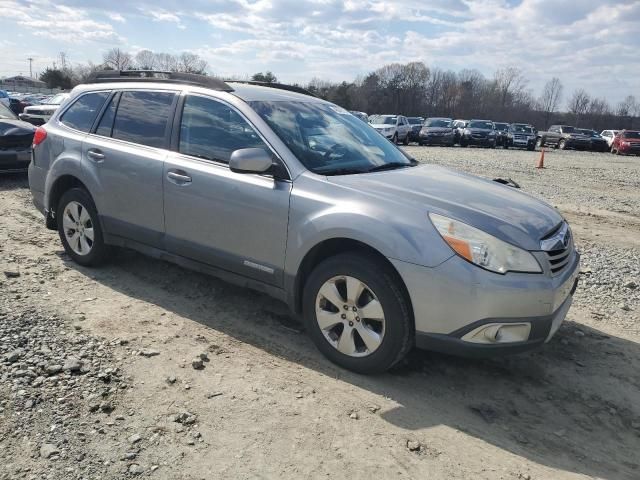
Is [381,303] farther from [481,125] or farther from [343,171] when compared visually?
[481,125]

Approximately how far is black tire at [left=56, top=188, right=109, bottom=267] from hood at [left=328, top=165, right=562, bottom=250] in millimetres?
2611

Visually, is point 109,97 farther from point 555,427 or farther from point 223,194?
point 555,427

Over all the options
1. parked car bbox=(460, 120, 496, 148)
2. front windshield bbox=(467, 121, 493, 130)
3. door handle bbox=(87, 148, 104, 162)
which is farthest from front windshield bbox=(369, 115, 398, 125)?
door handle bbox=(87, 148, 104, 162)

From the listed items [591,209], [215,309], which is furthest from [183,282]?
[591,209]

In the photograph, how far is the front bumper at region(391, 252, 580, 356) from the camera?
10.2 feet

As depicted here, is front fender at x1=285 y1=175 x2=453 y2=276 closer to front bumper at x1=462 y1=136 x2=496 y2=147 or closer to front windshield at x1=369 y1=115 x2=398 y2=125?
front windshield at x1=369 y1=115 x2=398 y2=125

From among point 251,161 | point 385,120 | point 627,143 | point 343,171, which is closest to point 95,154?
point 251,161

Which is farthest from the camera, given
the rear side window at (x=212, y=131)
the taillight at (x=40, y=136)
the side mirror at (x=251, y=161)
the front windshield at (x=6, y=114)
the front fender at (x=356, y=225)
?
the front windshield at (x=6, y=114)

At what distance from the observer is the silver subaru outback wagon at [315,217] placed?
320cm

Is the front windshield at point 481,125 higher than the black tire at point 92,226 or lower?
higher

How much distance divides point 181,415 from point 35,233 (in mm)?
4620

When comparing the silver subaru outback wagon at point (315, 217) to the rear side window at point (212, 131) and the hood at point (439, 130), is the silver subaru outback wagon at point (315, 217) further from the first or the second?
the hood at point (439, 130)

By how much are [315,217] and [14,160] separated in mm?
8219

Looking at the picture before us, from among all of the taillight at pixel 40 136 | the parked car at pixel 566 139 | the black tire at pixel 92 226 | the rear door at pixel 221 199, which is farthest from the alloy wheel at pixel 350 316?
the parked car at pixel 566 139
